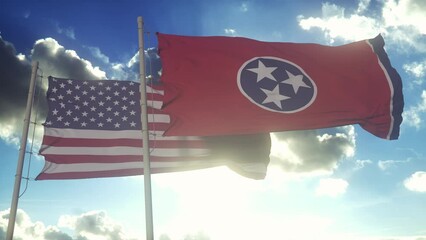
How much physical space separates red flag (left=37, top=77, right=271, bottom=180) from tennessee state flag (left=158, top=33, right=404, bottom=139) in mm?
1995

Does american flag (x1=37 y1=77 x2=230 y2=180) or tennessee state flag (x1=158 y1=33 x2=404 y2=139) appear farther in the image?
american flag (x1=37 y1=77 x2=230 y2=180)

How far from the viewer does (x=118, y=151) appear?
43.3 ft

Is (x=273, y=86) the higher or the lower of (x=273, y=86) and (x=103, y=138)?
the higher

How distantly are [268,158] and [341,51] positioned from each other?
396cm

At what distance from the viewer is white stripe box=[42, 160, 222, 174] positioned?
41.1 ft

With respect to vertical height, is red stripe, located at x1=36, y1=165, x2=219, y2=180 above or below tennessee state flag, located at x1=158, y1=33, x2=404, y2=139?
below

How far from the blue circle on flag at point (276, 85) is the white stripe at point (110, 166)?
9.20 feet

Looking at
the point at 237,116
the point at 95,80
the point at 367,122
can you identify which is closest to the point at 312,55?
the point at 367,122

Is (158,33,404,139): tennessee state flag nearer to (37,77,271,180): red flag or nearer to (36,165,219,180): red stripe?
(37,77,271,180): red flag

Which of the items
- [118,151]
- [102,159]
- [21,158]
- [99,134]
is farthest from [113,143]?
[21,158]

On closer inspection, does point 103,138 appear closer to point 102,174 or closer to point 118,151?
point 118,151

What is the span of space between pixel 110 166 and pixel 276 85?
5259mm

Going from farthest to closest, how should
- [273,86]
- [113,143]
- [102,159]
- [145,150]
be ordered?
[113,143] < [102,159] < [273,86] < [145,150]

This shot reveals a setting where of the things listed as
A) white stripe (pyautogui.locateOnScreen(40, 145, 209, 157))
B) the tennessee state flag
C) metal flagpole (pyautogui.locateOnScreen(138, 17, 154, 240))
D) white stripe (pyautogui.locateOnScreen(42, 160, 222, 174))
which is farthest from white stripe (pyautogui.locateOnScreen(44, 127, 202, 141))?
metal flagpole (pyautogui.locateOnScreen(138, 17, 154, 240))
